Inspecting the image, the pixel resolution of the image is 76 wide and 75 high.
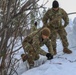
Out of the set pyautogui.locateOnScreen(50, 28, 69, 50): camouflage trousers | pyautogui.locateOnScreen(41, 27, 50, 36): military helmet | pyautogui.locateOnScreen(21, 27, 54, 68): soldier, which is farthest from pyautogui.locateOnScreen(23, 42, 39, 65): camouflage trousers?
pyautogui.locateOnScreen(50, 28, 69, 50): camouflage trousers

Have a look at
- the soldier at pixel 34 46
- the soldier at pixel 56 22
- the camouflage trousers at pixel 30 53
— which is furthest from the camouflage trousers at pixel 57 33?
the camouflage trousers at pixel 30 53

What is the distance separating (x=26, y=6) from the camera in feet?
5.05

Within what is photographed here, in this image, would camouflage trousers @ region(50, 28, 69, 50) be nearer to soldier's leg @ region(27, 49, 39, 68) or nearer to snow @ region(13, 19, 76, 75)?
snow @ region(13, 19, 76, 75)

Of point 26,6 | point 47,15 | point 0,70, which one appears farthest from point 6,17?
point 47,15

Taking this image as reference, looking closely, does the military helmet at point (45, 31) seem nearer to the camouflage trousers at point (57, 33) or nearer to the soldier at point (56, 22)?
the soldier at point (56, 22)

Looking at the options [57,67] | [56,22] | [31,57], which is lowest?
[57,67]

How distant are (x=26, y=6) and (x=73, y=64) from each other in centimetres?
518

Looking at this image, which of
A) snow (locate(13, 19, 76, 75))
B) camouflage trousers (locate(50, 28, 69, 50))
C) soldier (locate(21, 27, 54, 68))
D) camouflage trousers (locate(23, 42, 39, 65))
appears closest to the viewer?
snow (locate(13, 19, 76, 75))

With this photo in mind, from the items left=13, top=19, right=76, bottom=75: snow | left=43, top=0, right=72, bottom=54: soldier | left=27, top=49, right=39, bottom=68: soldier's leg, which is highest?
left=43, top=0, right=72, bottom=54: soldier

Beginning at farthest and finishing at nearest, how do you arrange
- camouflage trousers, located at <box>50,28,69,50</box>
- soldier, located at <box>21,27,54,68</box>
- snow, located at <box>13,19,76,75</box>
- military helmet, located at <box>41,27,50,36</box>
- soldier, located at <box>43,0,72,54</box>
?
camouflage trousers, located at <box>50,28,69,50</box> < soldier, located at <box>43,0,72,54</box> < soldier, located at <box>21,27,54,68</box> < military helmet, located at <box>41,27,50,36</box> < snow, located at <box>13,19,76,75</box>

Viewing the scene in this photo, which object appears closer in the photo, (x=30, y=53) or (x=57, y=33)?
(x=30, y=53)

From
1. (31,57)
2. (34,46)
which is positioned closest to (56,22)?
(34,46)

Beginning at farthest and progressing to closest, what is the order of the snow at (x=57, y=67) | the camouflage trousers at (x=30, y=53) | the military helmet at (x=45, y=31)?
the camouflage trousers at (x=30, y=53)
the military helmet at (x=45, y=31)
the snow at (x=57, y=67)

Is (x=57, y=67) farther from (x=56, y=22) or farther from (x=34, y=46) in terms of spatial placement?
(x=56, y=22)
